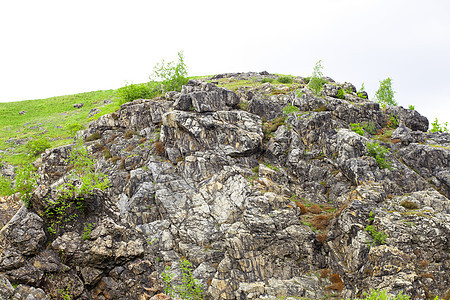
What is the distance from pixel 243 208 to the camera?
139 ft

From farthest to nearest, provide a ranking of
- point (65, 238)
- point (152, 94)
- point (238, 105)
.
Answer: point (152, 94)
point (238, 105)
point (65, 238)

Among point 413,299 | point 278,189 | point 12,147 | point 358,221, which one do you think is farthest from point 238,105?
point 12,147

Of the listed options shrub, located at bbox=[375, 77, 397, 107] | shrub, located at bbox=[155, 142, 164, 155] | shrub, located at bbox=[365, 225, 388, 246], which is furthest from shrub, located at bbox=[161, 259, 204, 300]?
shrub, located at bbox=[375, 77, 397, 107]

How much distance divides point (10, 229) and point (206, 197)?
92.8 feet

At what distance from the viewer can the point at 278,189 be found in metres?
45.7

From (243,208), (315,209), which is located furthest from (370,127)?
(243,208)

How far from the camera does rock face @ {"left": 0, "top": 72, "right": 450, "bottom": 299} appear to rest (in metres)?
21.4

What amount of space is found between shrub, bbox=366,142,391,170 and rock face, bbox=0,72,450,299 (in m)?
0.90

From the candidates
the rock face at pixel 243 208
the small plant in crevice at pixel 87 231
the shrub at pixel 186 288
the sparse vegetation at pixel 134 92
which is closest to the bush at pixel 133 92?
the sparse vegetation at pixel 134 92

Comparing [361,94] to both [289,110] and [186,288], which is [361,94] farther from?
[186,288]

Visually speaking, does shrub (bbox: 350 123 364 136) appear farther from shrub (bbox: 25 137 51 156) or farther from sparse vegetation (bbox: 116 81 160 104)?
shrub (bbox: 25 137 51 156)

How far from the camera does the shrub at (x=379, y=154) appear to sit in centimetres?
4331

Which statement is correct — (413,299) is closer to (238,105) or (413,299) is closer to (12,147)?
(238,105)

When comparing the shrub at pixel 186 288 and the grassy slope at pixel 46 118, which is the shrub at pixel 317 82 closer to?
the grassy slope at pixel 46 118
